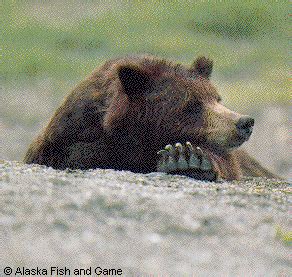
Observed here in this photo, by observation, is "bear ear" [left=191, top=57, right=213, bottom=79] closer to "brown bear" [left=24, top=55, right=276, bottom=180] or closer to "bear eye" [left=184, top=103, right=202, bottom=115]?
"brown bear" [left=24, top=55, right=276, bottom=180]

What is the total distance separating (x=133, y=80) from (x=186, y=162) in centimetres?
77

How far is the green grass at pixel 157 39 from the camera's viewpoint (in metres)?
13.1

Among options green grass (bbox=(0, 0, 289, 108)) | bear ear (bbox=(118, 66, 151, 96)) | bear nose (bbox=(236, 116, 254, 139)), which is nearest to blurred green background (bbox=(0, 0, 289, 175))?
green grass (bbox=(0, 0, 289, 108))

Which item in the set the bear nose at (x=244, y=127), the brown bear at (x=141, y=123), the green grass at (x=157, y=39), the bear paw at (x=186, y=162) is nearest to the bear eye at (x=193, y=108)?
the brown bear at (x=141, y=123)

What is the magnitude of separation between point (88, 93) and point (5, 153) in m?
5.02

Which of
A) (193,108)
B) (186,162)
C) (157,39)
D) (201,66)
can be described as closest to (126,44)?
(157,39)

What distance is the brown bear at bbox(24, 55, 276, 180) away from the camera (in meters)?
5.17

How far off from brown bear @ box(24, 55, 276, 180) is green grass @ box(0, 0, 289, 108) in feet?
21.7

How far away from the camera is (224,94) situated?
12.2 m

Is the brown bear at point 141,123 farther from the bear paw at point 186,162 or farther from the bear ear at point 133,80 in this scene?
the bear paw at point 186,162

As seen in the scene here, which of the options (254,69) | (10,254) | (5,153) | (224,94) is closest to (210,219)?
(10,254)

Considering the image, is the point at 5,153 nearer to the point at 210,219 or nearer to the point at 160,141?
the point at 160,141

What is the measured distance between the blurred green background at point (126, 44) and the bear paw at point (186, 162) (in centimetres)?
602

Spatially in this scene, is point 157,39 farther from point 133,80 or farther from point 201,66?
point 133,80
